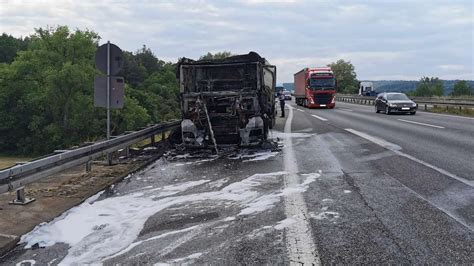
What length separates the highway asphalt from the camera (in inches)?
157

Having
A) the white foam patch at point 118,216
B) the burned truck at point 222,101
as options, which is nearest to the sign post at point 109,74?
the burned truck at point 222,101

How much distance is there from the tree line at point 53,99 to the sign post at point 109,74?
4597 centimetres

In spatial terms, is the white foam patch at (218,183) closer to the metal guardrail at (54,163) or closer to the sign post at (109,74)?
the metal guardrail at (54,163)

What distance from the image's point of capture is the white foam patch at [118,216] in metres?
4.29

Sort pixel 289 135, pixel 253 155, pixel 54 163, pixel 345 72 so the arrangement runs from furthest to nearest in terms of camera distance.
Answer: pixel 345 72 → pixel 289 135 → pixel 253 155 → pixel 54 163

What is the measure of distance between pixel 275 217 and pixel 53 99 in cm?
5521

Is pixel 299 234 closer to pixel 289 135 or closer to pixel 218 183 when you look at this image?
pixel 218 183

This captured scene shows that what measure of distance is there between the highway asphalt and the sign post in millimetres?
1598

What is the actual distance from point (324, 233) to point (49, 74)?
53.6 m

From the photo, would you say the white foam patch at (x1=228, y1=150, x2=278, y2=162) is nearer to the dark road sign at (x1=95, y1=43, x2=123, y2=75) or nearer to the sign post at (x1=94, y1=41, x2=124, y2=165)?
the sign post at (x1=94, y1=41, x2=124, y2=165)

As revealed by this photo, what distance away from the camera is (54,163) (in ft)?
20.6

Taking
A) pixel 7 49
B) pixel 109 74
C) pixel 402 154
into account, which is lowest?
pixel 402 154

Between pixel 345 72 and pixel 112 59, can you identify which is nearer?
pixel 112 59

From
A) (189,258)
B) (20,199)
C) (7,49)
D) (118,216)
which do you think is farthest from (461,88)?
(189,258)
